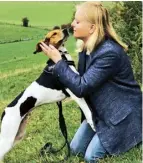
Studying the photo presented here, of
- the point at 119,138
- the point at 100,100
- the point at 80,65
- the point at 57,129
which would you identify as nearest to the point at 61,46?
the point at 80,65

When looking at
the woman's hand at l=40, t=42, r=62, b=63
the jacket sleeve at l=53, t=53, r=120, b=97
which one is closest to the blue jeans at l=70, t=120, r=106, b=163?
the jacket sleeve at l=53, t=53, r=120, b=97

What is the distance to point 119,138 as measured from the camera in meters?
4.32

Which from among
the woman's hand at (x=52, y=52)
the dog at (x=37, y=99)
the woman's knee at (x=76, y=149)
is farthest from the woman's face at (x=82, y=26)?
the woman's knee at (x=76, y=149)

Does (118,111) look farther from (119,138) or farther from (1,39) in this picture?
(1,39)

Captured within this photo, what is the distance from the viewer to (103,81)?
417 centimetres

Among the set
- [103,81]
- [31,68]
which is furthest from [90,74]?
[31,68]

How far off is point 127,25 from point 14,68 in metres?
2.14

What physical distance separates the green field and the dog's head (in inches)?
7.3

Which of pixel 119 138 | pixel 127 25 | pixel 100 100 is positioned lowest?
pixel 127 25

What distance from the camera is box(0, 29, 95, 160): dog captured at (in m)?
4.29

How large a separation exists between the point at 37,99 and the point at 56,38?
0.50 meters

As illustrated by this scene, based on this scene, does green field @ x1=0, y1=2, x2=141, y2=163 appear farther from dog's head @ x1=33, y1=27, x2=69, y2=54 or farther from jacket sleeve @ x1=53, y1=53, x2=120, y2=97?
→ jacket sleeve @ x1=53, y1=53, x2=120, y2=97

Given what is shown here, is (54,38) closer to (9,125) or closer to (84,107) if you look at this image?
(84,107)

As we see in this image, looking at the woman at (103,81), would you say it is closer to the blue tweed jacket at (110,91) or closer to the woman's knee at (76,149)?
the blue tweed jacket at (110,91)
